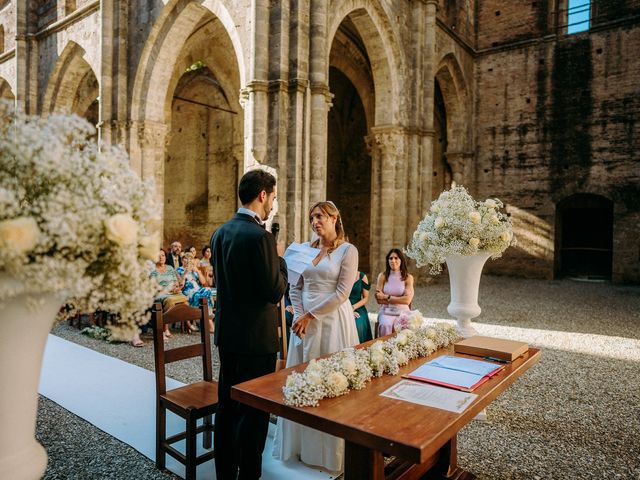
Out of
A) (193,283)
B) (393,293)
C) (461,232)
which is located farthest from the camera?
(193,283)

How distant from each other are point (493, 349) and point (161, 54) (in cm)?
1213

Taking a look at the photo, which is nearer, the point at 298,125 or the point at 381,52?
the point at 298,125

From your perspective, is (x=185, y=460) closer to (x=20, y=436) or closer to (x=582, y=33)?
(x=20, y=436)

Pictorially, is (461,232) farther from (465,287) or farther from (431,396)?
(431,396)

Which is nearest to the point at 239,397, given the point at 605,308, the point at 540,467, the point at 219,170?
the point at 540,467

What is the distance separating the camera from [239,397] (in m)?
2.01

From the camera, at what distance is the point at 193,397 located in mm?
2992

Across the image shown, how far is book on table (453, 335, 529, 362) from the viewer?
254 cm

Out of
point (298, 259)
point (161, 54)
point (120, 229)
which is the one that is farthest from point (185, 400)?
point (161, 54)

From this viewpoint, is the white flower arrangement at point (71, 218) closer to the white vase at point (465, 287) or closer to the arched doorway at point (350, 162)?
the white vase at point (465, 287)

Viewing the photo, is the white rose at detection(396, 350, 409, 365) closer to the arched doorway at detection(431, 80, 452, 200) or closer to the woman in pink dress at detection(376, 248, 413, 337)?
the woman in pink dress at detection(376, 248, 413, 337)

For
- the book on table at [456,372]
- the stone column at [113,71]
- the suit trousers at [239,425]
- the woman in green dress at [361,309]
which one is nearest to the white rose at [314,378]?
the book on table at [456,372]

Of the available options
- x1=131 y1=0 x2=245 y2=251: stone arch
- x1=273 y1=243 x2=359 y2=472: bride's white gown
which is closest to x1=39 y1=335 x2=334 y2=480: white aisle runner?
x1=273 y1=243 x2=359 y2=472: bride's white gown

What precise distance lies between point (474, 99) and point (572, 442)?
1560cm
